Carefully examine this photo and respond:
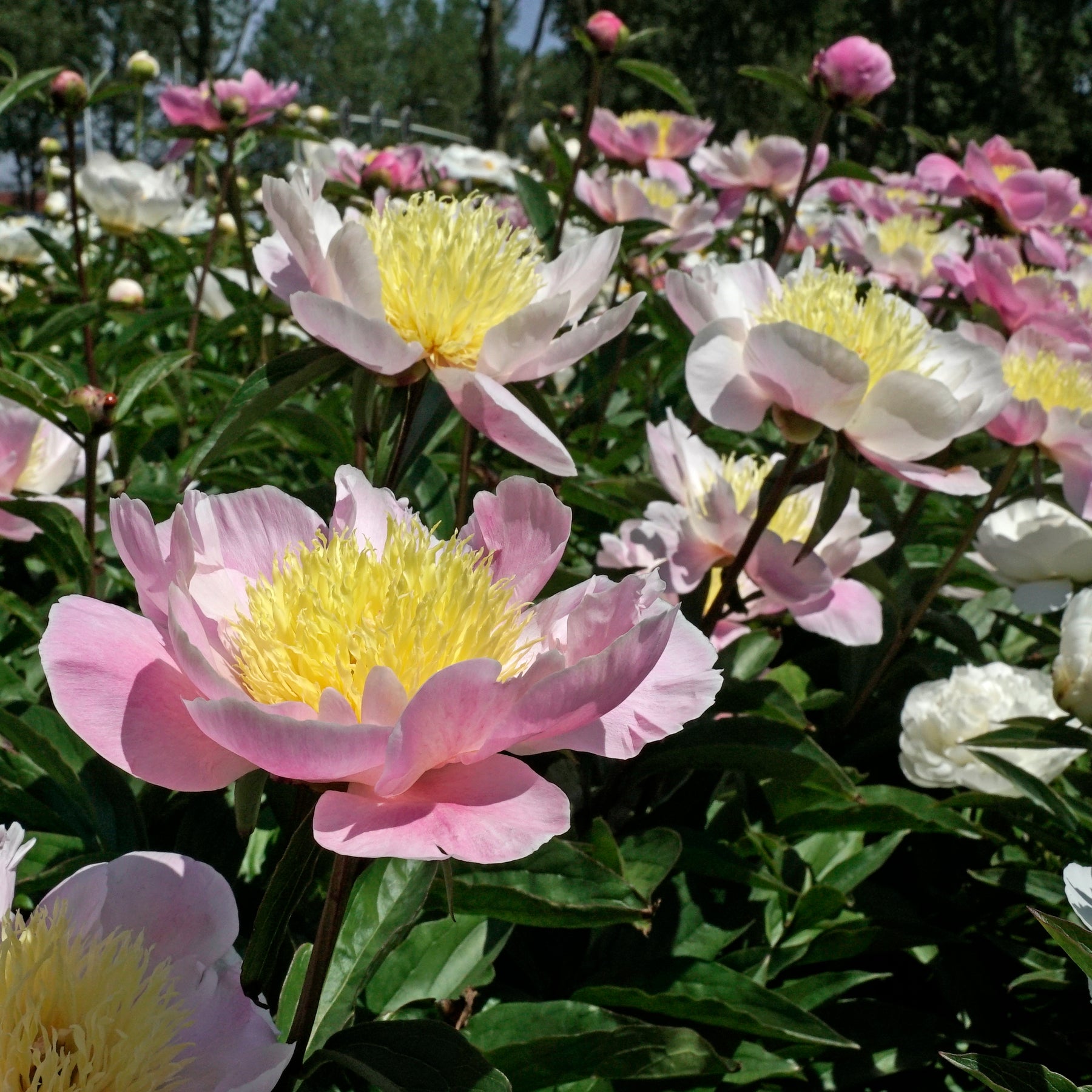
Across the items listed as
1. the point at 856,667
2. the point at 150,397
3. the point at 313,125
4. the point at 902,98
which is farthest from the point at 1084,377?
the point at 902,98

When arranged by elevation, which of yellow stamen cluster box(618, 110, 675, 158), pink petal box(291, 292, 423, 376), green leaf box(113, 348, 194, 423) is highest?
pink petal box(291, 292, 423, 376)

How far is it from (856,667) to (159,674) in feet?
3.99

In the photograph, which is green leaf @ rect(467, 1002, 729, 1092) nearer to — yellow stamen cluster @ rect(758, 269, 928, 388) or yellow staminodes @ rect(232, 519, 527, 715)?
yellow staminodes @ rect(232, 519, 527, 715)

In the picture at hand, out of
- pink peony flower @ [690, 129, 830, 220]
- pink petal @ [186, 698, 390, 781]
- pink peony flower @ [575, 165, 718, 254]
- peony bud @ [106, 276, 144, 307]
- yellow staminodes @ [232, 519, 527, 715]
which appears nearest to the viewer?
pink petal @ [186, 698, 390, 781]

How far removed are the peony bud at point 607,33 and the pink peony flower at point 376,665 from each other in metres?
1.34

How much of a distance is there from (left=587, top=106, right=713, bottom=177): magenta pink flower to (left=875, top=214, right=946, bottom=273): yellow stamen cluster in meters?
0.54

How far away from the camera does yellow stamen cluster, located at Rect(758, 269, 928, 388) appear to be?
112 cm

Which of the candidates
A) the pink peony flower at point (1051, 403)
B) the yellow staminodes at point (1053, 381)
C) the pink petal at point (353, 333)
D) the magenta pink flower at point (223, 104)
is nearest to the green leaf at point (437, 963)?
the pink petal at point (353, 333)

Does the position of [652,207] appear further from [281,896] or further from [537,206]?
[281,896]

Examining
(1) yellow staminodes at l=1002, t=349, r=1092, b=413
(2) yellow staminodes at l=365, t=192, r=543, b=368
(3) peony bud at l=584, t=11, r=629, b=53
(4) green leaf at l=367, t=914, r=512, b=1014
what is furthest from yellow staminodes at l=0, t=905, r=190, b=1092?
(3) peony bud at l=584, t=11, r=629, b=53

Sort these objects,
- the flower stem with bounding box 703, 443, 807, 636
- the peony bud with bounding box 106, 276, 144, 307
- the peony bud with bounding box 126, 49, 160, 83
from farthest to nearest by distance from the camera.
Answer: the peony bud with bounding box 126, 49, 160, 83
the peony bud with bounding box 106, 276, 144, 307
the flower stem with bounding box 703, 443, 807, 636

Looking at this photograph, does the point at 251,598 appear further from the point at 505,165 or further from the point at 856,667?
the point at 505,165

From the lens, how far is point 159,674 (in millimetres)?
566

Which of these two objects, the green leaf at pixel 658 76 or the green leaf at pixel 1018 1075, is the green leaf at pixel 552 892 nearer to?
the green leaf at pixel 1018 1075
